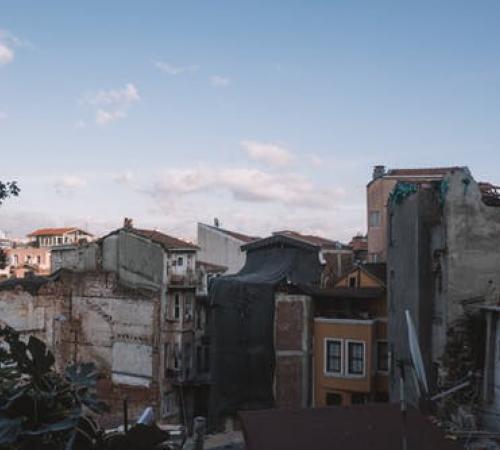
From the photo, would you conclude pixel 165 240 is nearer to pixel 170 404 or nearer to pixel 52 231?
pixel 170 404

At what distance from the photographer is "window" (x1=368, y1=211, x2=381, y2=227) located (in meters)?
38.9

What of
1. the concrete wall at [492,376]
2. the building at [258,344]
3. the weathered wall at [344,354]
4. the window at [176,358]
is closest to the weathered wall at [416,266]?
the concrete wall at [492,376]

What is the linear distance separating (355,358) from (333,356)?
0.95 m

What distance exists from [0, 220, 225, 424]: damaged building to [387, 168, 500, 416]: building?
47.5 ft

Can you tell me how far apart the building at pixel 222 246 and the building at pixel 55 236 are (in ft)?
93.2

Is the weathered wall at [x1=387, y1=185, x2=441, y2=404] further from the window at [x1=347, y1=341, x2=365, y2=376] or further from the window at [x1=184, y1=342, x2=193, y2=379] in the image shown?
the window at [x1=184, y1=342, x2=193, y2=379]

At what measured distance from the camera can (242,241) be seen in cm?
3828

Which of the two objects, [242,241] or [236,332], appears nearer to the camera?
[236,332]

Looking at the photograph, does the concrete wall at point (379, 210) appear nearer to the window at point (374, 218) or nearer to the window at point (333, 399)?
the window at point (374, 218)

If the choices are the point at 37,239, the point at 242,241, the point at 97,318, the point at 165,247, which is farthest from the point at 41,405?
the point at 37,239

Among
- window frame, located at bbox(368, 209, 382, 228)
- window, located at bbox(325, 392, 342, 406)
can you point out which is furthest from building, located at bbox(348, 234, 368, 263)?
window, located at bbox(325, 392, 342, 406)

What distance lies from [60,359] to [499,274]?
74.9 feet

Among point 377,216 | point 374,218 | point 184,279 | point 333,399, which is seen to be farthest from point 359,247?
point 333,399

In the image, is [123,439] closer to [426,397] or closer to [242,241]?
[426,397]
